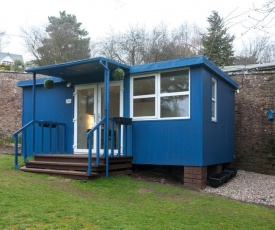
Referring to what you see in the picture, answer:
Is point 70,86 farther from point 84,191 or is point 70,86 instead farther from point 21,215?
point 21,215

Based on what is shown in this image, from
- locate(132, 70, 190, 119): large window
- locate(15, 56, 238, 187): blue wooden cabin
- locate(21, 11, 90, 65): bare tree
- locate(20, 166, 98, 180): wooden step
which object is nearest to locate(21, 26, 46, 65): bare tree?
locate(21, 11, 90, 65): bare tree

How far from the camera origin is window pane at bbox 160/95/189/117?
7.39 m

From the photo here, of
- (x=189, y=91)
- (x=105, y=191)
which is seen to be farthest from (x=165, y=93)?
(x=105, y=191)

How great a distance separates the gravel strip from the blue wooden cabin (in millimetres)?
640

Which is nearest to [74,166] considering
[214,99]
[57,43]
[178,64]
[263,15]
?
[178,64]

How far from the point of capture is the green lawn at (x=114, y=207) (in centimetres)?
401

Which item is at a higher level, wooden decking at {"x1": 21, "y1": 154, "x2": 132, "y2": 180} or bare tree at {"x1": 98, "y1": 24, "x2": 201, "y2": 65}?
bare tree at {"x1": 98, "y1": 24, "x2": 201, "y2": 65}

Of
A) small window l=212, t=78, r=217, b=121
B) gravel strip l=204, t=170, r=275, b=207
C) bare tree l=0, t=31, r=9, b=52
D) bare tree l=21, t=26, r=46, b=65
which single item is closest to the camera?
gravel strip l=204, t=170, r=275, b=207

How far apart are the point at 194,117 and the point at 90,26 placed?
76.9 ft

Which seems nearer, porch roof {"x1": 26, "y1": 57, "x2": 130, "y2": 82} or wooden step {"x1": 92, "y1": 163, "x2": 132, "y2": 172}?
wooden step {"x1": 92, "y1": 163, "x2": 132, "y2": 172}

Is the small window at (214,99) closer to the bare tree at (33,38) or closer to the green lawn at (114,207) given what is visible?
the green lawn at (114,207)

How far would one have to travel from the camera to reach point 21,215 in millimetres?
4082

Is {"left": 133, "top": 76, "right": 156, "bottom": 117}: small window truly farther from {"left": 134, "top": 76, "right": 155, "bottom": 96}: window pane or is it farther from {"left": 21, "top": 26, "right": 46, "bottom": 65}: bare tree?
{"left": 21, "top": 26, "right": 46, "bottom": 65}: bare tree

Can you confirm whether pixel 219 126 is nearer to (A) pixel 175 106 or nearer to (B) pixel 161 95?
(A) pixel 175 106
